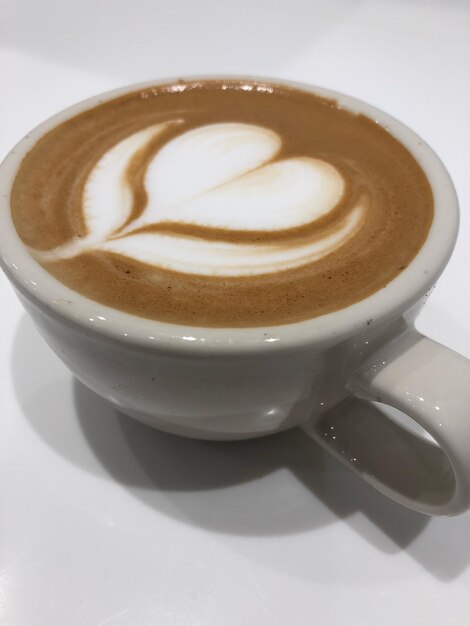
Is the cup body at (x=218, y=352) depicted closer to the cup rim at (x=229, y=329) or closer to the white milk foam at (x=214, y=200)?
the cup rim at (x=229, y=329)

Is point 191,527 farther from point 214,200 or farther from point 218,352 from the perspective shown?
point 214,200

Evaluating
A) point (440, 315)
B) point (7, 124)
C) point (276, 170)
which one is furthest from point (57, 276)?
point (7, 124)

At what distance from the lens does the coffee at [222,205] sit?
64cm

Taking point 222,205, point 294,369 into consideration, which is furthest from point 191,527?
point 222,205

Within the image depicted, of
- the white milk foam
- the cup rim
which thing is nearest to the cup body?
the cup rim

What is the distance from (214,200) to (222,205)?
17 mm

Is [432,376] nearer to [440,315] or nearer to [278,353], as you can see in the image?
[278,353]

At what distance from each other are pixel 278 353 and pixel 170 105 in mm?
596

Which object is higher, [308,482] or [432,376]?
[432,376]

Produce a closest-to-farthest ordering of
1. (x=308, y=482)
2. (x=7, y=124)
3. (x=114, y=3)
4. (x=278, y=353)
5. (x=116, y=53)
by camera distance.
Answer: (x=278, y=353) < (x=308, y=482) < (x=7, y=124) < (x=116, y=53) < (x=114, y=3)

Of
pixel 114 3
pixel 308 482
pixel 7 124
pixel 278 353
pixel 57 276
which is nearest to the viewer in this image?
pixel 278 353

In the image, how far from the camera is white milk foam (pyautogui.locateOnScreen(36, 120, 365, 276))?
69 cm

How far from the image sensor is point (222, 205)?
773mm

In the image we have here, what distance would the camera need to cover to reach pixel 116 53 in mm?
1788
